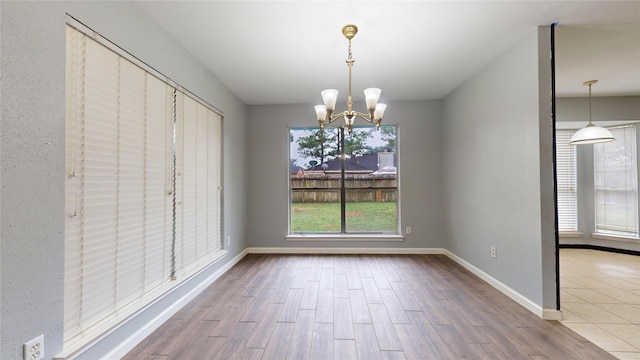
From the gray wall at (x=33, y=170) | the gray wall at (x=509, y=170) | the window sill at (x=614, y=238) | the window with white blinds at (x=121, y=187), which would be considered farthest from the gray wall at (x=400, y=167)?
the gray wall at (x=33, y=170)

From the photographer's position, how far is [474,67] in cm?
317

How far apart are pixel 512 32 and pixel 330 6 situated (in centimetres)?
169

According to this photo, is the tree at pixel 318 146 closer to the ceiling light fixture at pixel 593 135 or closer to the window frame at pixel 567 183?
the ceiling light fixture at pixel 593 135

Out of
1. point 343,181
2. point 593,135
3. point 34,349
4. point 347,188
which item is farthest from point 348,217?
point 34,349

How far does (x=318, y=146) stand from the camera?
472 cm

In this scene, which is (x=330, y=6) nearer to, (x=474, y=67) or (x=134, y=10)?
(x=134, y=10)

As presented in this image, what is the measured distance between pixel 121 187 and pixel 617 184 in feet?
22.5

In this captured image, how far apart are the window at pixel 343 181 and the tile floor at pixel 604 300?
2330 mm

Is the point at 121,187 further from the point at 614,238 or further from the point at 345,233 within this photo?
the point at 614,238

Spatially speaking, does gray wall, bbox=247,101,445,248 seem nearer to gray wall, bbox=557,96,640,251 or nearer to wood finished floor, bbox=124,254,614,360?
wood finished floor, bbox=124,254,614,360

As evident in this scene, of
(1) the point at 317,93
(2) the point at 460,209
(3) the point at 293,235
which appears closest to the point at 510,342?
(2) the point at 460,209

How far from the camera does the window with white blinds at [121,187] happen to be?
1.57 metres

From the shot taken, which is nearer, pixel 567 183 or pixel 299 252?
pixel 299 252

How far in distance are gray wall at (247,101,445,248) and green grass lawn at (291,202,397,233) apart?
230 millimetres
